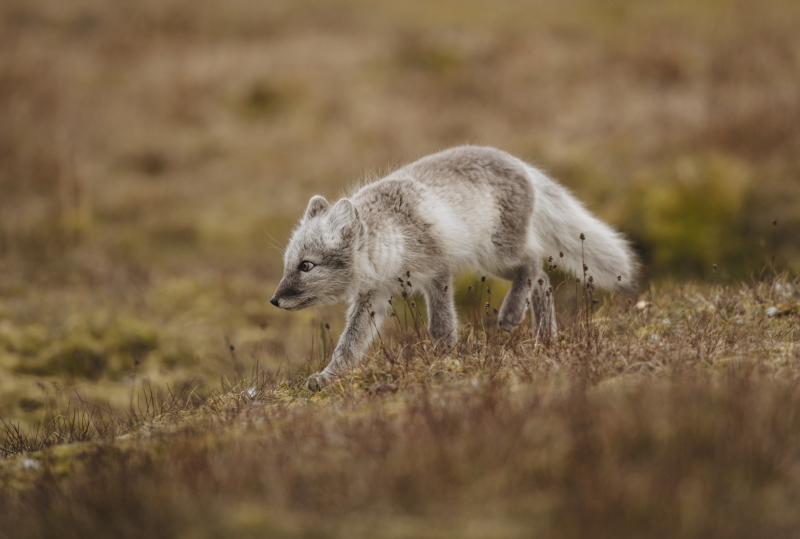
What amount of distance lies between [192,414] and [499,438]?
2648mm

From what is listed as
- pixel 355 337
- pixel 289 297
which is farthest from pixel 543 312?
pixel 289 297

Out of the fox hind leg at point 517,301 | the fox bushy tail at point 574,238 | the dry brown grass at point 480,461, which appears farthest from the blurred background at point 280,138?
the dry brown grass at point 480,461

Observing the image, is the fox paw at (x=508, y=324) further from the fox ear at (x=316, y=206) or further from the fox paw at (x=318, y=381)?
the fox ear at (x=316, y=206)

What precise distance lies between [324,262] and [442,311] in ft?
3.55

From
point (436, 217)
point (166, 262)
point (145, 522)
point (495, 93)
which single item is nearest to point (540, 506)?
point (145, 522)

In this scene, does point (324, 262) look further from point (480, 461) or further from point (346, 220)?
point (480, 461)

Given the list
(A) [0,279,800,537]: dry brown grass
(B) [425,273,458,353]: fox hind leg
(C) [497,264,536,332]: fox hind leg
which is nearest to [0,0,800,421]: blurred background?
(B) [425,273,458,353]: fox hind leg

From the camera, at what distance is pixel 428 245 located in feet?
18.1

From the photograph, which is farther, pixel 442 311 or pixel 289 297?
pixel 442 311

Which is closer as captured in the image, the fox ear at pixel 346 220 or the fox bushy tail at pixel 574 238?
the fox ear at pixel 346 220

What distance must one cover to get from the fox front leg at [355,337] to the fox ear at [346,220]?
2.03 feet

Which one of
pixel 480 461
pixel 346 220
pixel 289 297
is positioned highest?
pixel 346 220

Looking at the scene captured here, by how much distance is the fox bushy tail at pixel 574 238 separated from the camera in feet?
20.9

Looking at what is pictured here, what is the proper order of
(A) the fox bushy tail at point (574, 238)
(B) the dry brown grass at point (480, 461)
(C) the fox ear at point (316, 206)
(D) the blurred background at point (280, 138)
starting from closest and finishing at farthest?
(B) the dry brown grass at point (480, 461) → (C) the fox ear at point (316, 206) → (A) the fox bushy tail at point (574, 238) → (D) the blurred background at point (280, 138)
